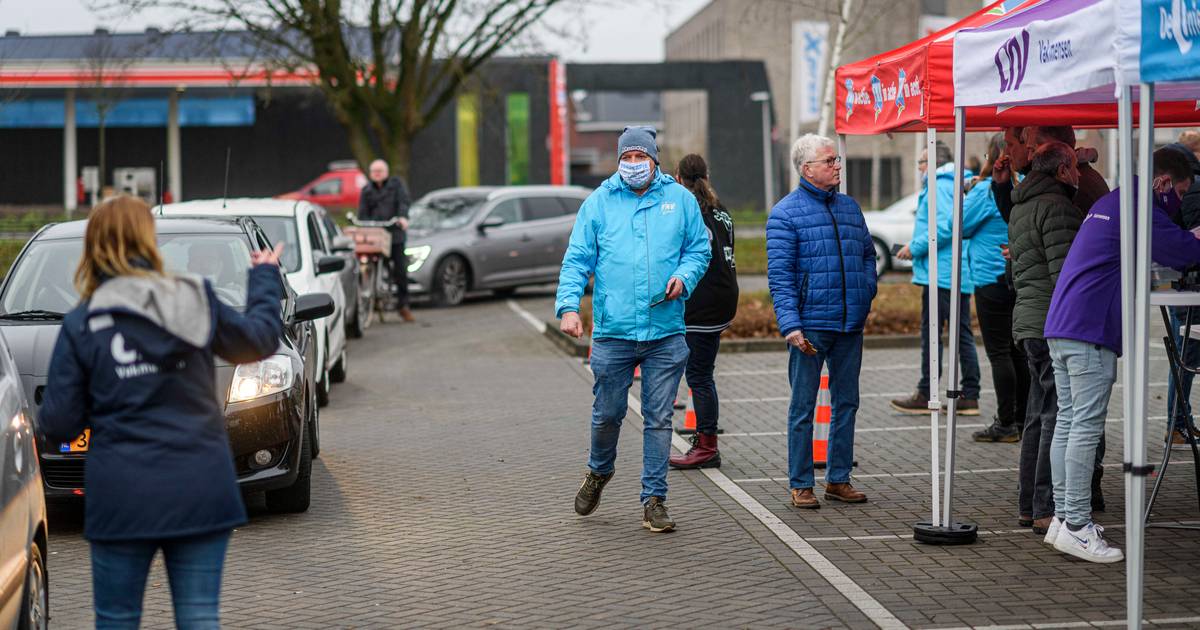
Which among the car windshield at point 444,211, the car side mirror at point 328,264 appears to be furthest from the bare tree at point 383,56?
the car side mirror at point 328,264

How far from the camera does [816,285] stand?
7.51m

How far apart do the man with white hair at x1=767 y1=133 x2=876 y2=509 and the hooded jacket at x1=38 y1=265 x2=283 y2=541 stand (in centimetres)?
404

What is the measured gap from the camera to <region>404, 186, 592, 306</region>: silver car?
20438 millimetres

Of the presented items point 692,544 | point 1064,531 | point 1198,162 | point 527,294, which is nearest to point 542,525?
point 692,544

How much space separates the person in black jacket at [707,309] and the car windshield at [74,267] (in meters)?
2.65

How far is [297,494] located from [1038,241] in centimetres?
399

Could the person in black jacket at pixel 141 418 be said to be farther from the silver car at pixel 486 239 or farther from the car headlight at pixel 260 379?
the silver car at pixel 486 239

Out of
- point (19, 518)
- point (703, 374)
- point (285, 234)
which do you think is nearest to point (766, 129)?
point (285, 234)

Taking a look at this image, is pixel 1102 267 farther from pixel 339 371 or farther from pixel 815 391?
pixel 339 371

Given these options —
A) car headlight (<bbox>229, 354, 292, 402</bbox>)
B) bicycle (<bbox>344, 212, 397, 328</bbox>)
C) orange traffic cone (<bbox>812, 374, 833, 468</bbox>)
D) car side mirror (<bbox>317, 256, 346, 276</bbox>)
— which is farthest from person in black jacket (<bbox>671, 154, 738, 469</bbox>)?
bicycle (<bbox>344, 212, 397, 328</bbox>)

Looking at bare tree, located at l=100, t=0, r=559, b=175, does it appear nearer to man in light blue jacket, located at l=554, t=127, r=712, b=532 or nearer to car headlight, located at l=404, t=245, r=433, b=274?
car headlight, located at l=404, t=245, r=433, b=274

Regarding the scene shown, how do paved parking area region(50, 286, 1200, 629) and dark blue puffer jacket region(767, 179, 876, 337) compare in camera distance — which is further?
dark blue puffer jacket region(767, 179, 876, 337)

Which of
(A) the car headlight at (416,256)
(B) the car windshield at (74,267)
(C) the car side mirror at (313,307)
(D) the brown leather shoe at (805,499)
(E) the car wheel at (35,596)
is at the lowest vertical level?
(D) the brown leather shoe at (805,499)

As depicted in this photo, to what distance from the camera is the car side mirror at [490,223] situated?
20.6 metres
